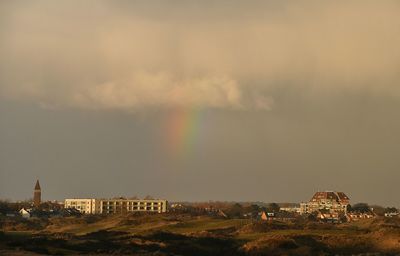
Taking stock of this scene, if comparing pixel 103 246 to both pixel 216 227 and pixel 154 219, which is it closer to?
pixel 216 227

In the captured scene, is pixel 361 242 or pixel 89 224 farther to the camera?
pixel 89 224

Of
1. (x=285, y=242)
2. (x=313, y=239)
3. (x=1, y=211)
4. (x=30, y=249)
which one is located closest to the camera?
(x=30, y=249)

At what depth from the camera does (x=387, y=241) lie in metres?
72.8

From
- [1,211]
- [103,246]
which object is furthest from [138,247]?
[1,211]

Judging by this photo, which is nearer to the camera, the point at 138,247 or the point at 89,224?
the point at 138,247

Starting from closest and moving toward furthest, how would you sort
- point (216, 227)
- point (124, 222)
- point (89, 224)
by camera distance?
point (216, 227) < point (124, 222) < point (89, 224)

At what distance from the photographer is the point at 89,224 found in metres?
125

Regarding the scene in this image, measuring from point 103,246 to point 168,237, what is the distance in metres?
10.9

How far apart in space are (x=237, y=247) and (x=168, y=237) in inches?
401

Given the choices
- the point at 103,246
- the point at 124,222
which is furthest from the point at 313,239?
the point at 124,222

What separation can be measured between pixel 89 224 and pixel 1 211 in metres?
59.2

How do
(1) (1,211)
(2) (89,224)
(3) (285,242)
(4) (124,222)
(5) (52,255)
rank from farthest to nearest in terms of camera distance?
(1) (1,211), (2) (89,224), (4) (124,222), (3) (285,242), (5) (52,255)

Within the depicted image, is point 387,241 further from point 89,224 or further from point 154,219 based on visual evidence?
point 89,224

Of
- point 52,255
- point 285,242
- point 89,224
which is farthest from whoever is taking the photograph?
point 89,224
